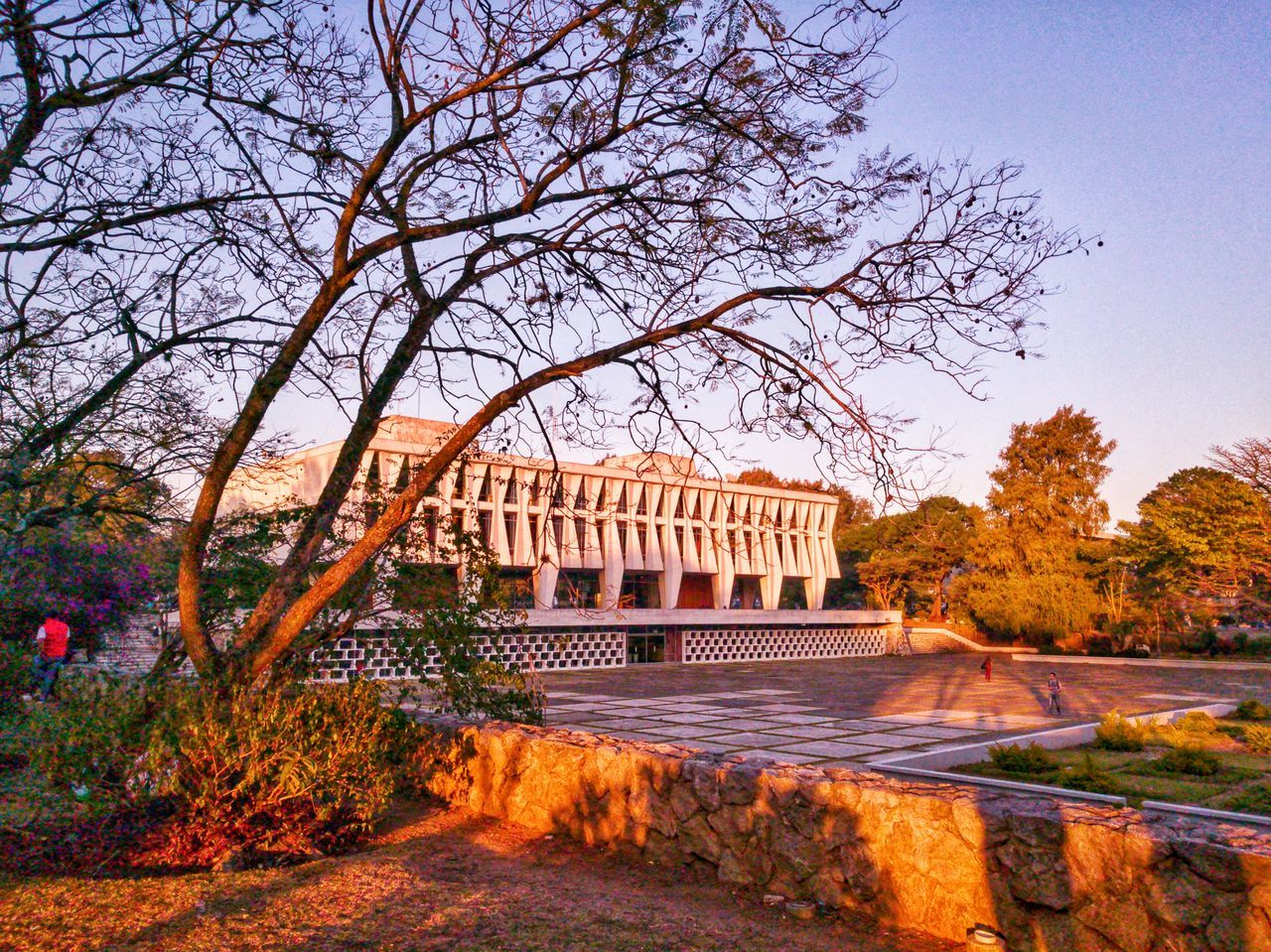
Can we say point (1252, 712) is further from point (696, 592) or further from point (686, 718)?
point (696, 592)

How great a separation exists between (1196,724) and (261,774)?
1235 cm

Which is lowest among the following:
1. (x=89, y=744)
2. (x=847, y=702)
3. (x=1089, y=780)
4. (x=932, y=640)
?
(x=847, y=702)

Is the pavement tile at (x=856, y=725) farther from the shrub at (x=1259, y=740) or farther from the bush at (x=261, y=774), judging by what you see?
the bush at (x=261, y=774)

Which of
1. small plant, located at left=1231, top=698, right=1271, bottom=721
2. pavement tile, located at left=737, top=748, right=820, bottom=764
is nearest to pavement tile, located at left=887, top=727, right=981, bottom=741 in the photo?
pavement tile, located at left=737, top=748, right=820, bottom=764

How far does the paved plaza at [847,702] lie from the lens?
11.2 metres

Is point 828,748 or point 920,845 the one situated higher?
point 920,845

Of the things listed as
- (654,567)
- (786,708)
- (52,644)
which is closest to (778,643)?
(654,567)

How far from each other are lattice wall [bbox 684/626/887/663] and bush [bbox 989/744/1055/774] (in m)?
22.6

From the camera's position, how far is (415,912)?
4.05 meters

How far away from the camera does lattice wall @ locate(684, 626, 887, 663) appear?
32.2m

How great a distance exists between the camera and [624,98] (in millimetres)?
5762

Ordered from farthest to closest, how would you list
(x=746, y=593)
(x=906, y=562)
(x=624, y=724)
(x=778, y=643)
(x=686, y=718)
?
(x=746, y=593) < (x=906, y=562) < (x=778, y=643) < (x=686, y=718) < (x=624, y=724)

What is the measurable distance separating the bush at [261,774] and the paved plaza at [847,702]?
2.55m

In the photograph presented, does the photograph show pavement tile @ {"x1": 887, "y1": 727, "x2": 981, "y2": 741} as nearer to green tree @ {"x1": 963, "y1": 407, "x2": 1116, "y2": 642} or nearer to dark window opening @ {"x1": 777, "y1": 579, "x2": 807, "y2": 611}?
green tree @ {"x1": 963, "y1": 407, "x2": 1116, "y2": 642}
